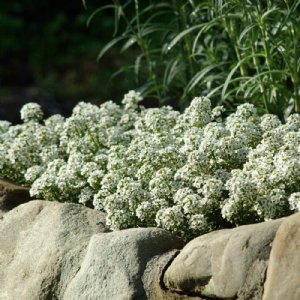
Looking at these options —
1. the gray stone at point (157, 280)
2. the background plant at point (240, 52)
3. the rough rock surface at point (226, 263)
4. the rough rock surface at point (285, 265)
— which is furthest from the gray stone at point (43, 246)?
the background plant at point (240, 52)

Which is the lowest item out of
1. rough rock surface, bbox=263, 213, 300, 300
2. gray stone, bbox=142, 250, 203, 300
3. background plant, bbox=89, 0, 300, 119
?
gray stone, bbox=142, 250, 203, 300

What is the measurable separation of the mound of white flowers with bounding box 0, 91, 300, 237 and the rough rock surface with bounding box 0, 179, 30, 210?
0.09 metres

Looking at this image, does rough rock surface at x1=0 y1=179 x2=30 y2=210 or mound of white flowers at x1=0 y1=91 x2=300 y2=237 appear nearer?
mound of white flowers at x1=0 y1=91 x2=300 y2=237

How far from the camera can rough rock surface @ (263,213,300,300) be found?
347 centimetres

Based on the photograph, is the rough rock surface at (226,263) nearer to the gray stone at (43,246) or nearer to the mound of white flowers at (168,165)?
the mound of white flowers at (168,165)

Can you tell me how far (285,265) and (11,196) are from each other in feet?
6.37

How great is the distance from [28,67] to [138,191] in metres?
7.53

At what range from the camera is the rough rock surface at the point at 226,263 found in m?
3.64

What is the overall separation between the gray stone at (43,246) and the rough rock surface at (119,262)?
14 centimetres

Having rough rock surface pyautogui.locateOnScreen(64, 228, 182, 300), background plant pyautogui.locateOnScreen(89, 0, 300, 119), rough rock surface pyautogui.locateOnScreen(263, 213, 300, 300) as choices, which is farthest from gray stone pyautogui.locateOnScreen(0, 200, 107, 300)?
background plant pyautogui.locateOnScreen(89, 0, 300, 119)

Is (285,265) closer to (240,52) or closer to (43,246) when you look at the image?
(43,246)

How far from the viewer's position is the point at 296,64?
16.5ft

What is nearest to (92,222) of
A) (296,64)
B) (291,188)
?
(291,188)

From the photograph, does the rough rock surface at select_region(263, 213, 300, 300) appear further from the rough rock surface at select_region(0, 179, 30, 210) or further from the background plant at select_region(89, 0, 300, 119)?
the rough rock surface at select_region(0, 179, 30, 210)
